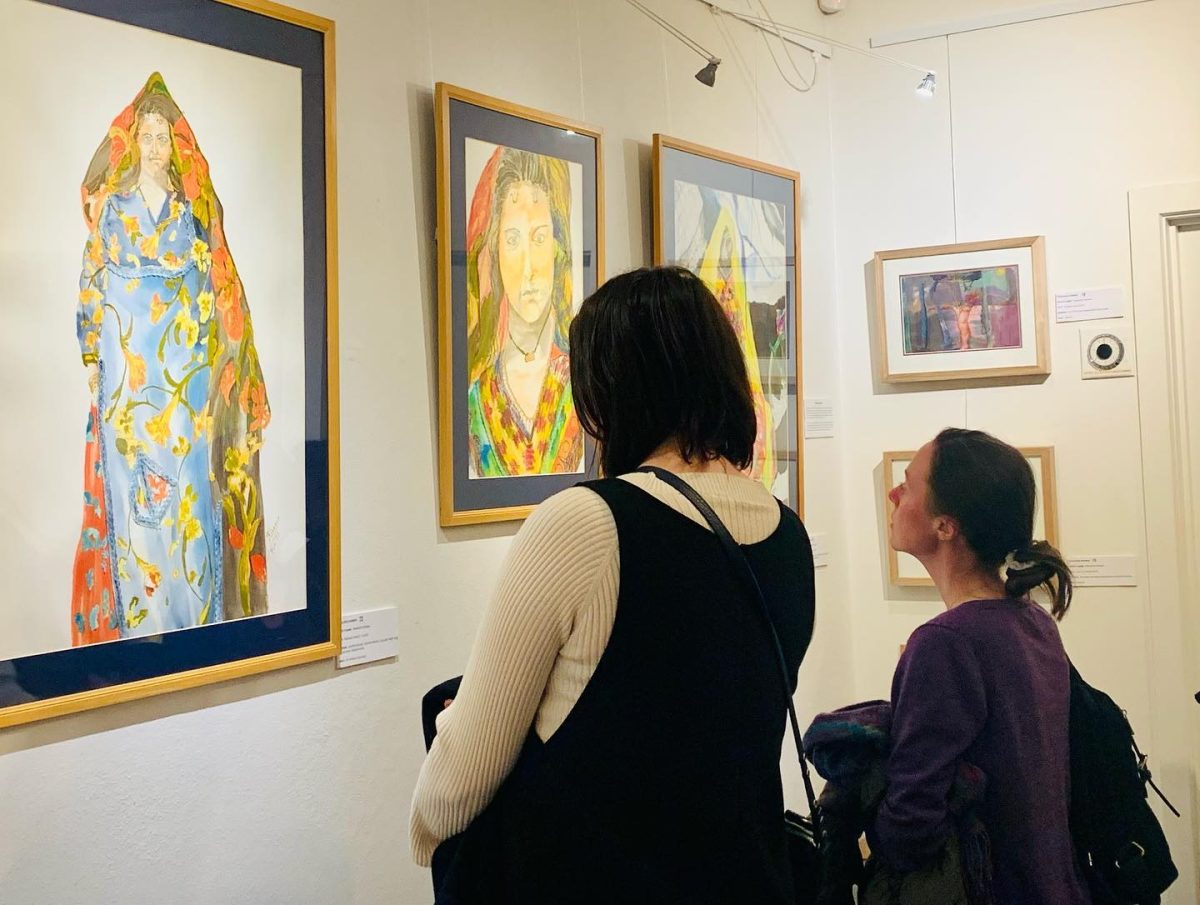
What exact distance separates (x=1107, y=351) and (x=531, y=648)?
2338 millimetres

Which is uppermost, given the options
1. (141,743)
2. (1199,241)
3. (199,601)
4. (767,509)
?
(1199,241)

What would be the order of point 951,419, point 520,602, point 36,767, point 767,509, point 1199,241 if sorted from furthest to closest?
1. point 951,419
2. point 1199,241
3. point 36,767
4. point 767,509
5. point 520,602

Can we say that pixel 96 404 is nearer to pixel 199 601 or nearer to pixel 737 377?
pixel 199 601

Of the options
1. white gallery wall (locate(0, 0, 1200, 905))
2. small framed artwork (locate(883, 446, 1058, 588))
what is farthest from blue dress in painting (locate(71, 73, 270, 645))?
small framed artwork (locate(883, 446, 1058, 588))

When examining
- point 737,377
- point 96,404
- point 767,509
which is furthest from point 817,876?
point 96,404

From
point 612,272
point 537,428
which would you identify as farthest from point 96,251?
point 612,272

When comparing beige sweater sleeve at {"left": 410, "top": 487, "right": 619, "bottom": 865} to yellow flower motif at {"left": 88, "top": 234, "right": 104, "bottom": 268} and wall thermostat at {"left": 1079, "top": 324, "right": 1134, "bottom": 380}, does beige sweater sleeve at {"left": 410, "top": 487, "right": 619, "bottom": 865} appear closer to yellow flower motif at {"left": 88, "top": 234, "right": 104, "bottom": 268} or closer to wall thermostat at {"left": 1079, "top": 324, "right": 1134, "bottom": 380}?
yellow flower motif at {"left": 88, "top": 234, "right": 104, "bottom": 268}

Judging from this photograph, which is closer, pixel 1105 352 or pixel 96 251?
pixel 96 251

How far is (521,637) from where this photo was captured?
98 centimetres

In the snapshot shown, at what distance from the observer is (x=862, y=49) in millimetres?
3074

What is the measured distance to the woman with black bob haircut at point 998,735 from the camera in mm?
1426

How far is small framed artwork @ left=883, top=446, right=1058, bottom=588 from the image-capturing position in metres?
2.79

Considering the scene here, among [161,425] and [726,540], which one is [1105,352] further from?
[161,425]

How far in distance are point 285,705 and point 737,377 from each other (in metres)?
0.93
